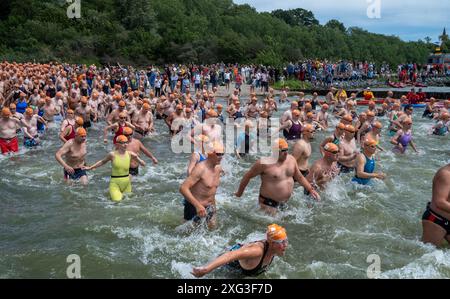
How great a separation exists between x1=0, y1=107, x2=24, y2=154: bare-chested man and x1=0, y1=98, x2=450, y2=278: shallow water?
1.62ft

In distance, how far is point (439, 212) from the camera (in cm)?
560

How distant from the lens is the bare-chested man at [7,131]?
11047mm

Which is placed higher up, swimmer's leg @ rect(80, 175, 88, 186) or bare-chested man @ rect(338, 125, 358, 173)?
bare-chested man @ rect(338, 125, 358, 173)

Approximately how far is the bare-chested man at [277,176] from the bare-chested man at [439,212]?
1614mm

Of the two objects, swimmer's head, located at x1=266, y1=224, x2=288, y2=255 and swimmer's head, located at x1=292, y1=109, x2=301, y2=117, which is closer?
swimmer's head, located at x1=266, y1=224, x2=288, y2=255

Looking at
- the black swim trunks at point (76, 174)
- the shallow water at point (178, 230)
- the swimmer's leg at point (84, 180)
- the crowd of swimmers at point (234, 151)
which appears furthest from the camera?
the swimmer's leg at point (84, 180)

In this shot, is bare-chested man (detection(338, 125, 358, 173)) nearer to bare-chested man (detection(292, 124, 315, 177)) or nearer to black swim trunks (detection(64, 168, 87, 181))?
bare-chested man (detection(292, 124, 315, 177))

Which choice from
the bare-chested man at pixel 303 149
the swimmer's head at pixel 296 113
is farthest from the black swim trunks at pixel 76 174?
the swimmer's head at pixel 296 113

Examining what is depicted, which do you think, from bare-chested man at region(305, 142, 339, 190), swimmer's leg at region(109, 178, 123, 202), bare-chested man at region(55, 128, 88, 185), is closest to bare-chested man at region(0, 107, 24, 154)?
bare-chested man at region(55, 128, 88, 185)

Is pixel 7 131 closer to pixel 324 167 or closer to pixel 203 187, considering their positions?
pixel 203 187

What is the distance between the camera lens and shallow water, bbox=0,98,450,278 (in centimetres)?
613

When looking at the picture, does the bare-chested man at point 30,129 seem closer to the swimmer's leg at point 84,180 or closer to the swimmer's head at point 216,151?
the swimmer's leg at point 84,180

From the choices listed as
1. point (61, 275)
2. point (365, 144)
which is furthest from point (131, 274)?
point (365, 144)

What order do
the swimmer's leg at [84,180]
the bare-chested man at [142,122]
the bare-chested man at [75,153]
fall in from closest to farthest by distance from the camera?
the bare-chested man at [75,153] → the swimmer's leg at [84,180] → the bare-chested man at [142,122]
